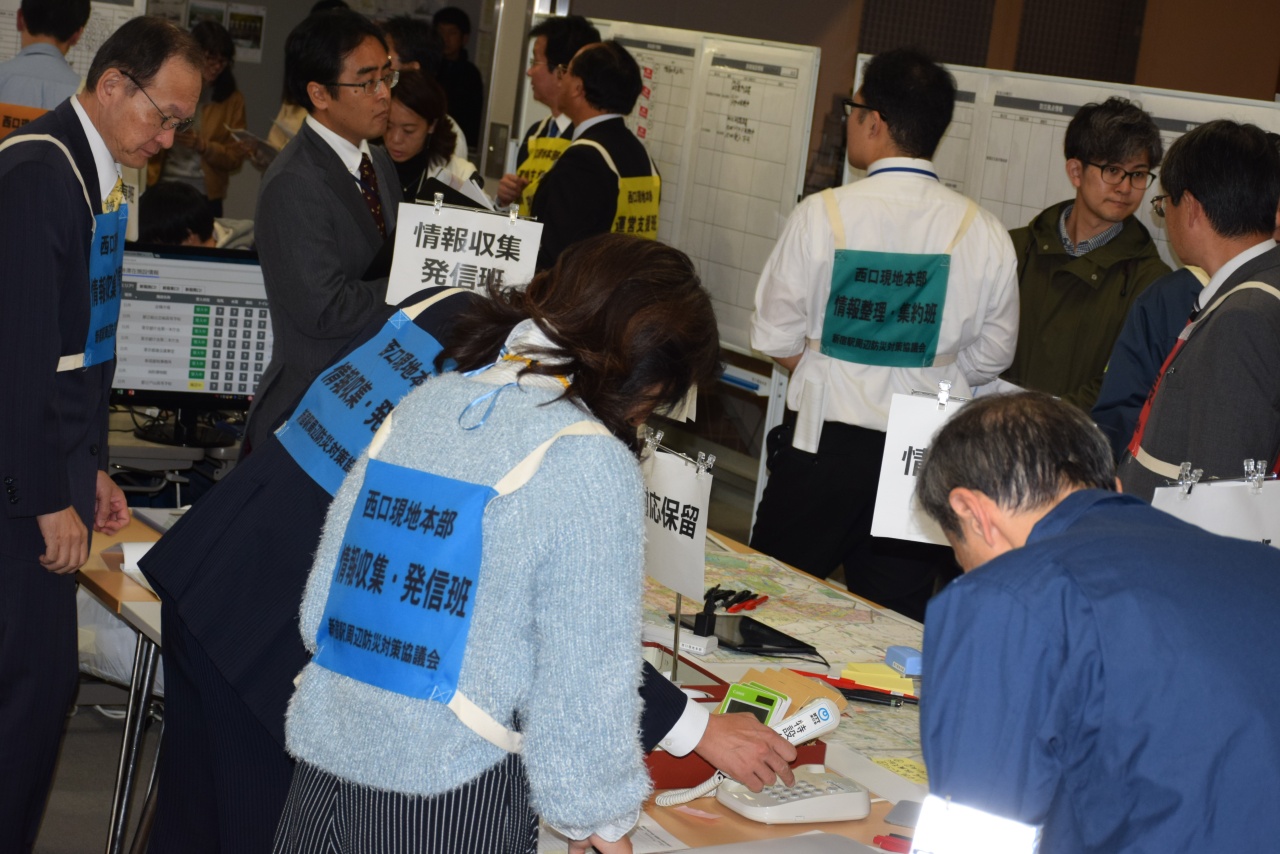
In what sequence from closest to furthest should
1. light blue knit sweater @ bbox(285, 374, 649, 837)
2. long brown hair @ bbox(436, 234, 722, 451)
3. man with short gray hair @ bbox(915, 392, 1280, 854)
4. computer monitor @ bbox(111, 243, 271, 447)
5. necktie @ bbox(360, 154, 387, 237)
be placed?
1. man with short gray hair @ bbox(915, 392, 1280, 854)
2. light blue knit sweater @ bbox(285, 374, 649, 837)
3. long brown hair @ bbox(436, 234, 722, 451)
4. necktie @ bbox(360, 154, 387, 237)
5. computer monitor @ bbox(111, 243, 271, 447)

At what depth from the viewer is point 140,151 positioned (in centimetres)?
250

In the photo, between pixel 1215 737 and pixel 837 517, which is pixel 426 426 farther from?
pixel 837 517

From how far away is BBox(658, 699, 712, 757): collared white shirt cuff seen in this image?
1795 millimetres

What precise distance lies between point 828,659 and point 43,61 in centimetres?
361

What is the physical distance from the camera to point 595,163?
4.79m

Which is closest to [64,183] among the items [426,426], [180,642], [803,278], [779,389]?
[180,642]

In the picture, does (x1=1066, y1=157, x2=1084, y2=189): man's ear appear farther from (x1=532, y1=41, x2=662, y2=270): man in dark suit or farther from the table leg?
the table leg

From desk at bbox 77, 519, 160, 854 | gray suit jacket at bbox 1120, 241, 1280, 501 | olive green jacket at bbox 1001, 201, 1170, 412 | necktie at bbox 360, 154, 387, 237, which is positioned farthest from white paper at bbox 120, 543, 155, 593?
olive green jacket at bbox 1001, 201, 1170, 412

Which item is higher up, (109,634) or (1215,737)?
(1215,737)

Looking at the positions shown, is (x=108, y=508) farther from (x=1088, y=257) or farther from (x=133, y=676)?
(x=1088, y=257)

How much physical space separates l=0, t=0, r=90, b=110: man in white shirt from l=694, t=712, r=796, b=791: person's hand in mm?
3788

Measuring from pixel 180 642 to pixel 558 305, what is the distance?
99cm

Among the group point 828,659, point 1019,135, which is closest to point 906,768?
point 828,659

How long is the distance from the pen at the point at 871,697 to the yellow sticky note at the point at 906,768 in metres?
0.23
